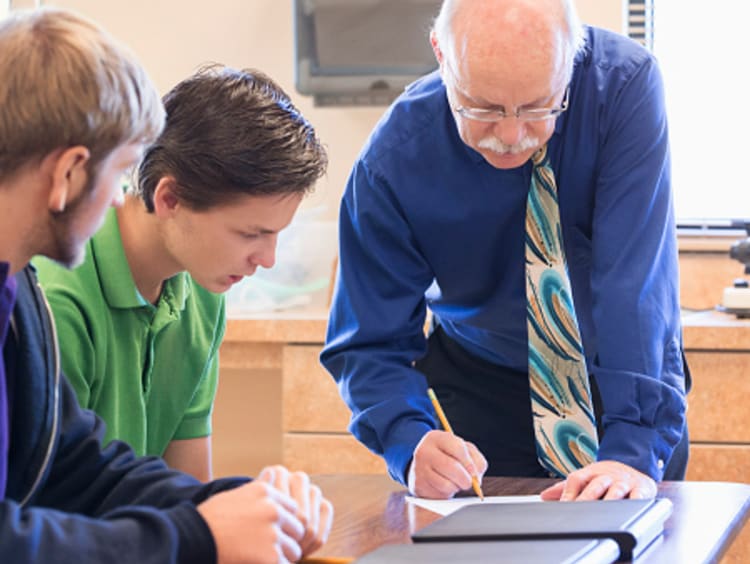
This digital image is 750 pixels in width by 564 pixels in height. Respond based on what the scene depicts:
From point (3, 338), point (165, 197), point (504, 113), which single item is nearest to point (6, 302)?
point (3, 338)

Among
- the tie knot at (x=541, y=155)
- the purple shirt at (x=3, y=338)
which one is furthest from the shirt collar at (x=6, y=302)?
the tie knot at (x=541, y=155)

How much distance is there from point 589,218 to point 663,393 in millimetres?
321

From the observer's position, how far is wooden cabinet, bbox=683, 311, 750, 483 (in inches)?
118

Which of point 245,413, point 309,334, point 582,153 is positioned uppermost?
point 582,153

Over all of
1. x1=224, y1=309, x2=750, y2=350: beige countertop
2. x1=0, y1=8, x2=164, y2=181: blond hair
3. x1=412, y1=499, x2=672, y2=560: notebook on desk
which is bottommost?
x1=224, y1=309, x2=750, y2=350: beige countertop

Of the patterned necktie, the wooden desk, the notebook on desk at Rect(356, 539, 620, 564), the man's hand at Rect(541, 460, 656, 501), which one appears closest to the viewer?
the notebook on desk at Rect(356, 539, 620, 564)

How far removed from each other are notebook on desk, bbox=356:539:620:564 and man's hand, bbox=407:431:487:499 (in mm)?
335

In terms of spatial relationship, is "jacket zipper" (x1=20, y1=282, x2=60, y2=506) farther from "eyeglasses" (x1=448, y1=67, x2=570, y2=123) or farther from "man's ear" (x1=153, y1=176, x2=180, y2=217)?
"eyeglasses" (x1=448, y1=67, x2=570, y2=123)

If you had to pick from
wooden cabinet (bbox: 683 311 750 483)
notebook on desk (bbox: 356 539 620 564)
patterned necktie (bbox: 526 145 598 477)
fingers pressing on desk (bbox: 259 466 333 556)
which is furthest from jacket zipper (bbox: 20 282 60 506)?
wooden cabinet (bbox: 683 311 750 483)

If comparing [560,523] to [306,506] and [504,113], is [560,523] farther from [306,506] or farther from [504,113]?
[504,113]

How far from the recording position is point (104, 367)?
153 cm

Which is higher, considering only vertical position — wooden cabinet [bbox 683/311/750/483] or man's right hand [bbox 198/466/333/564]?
man's right hand [bbox 198/466/333/564]

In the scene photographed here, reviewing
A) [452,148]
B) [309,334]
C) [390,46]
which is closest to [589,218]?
[452,148]

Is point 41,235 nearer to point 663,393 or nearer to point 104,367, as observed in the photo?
point 104,367
